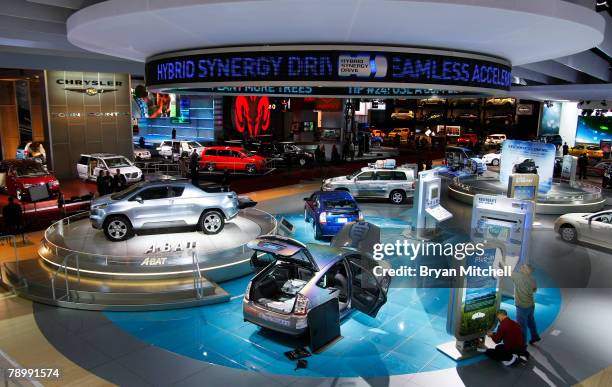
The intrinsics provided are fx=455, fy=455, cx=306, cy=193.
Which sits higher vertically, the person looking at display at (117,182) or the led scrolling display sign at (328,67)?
the led scrolling display sign at (328,67)

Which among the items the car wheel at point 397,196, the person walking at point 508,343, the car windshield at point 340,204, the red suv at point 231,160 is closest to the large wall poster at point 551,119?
the red suv at point 231,160

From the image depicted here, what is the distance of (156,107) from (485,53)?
138ft

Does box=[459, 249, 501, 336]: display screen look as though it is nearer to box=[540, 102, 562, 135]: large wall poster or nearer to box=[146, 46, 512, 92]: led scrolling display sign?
box=[146, 46, 512, 92]: led scrolling display sign

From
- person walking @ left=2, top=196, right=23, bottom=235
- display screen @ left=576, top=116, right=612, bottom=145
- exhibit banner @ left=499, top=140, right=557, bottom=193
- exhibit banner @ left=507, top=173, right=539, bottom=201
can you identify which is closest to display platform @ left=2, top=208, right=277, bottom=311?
person walking @ left=2, top=196, right=23, bottom=235

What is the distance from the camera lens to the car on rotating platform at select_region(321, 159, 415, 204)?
19922mm

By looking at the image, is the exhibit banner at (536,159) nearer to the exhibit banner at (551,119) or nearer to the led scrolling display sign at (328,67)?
the led scrolling display sign at (328,67)

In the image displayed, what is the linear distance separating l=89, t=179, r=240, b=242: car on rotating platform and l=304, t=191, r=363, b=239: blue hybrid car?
2.72m

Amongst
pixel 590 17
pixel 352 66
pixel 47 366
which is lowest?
pixel 47 366

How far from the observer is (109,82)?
2639 cm

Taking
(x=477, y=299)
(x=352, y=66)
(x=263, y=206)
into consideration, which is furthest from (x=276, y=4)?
(x=263, y=206)

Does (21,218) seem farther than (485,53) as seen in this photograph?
Yes

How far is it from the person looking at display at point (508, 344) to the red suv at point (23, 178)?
702 inches

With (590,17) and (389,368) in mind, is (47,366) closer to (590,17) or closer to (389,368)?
(389,368)

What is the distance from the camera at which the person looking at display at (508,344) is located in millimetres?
7250
